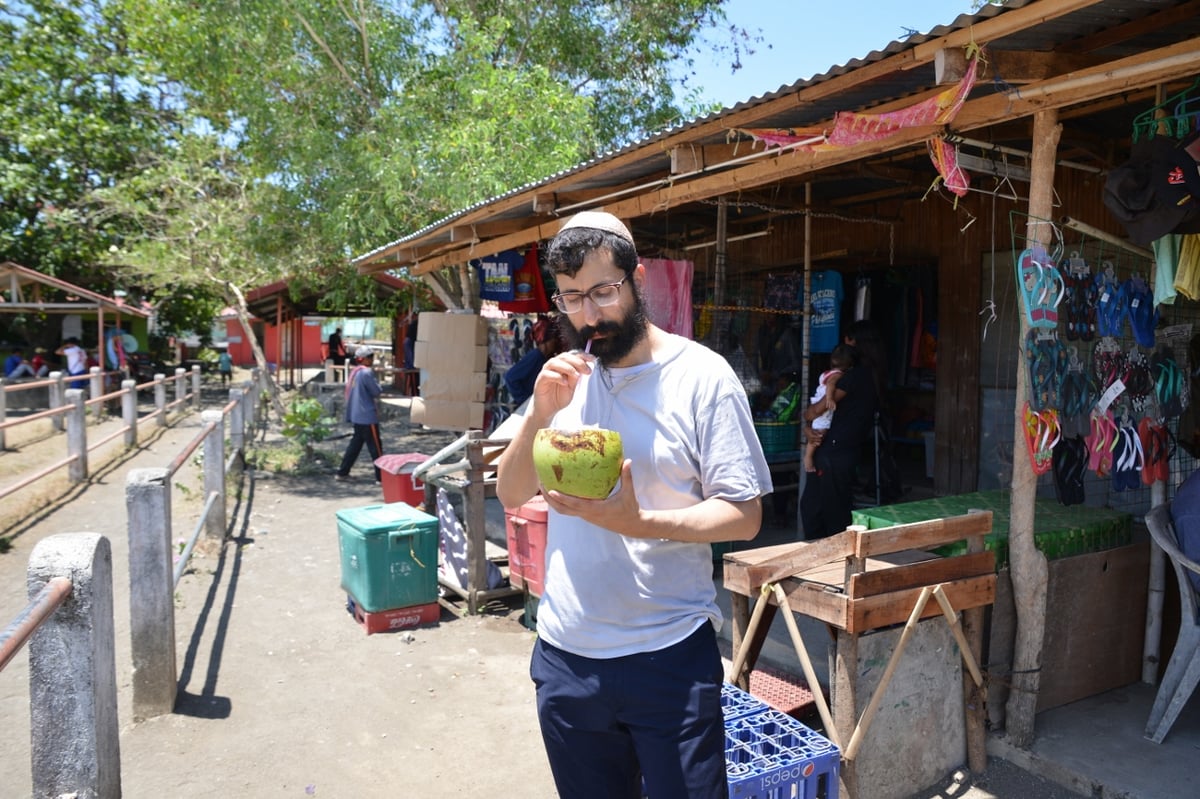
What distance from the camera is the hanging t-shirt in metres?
7.09

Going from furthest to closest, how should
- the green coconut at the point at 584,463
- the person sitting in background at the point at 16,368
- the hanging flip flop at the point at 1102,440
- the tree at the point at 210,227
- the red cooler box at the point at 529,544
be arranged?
the person sitting in background at the point at 16,368, the tree at the point at 210,227, the red cooler box at the point at 529,544, the hanging flip flop at the point at 1102,440, the green coconut at the point at 584,463

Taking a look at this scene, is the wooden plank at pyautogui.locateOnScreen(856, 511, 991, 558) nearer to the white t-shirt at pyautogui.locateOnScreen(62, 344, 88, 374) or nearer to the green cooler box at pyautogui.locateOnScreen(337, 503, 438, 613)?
the green cooler box at pyautogui.locateOnScreen(337, 503, 438, 613)

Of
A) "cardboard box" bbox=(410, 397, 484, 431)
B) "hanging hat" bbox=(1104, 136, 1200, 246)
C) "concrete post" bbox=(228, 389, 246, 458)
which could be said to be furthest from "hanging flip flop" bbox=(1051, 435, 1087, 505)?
"concrete post" bbox=(228, 389, 246, 458)

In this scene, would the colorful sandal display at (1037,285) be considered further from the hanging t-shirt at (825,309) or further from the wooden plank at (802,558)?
the hanging t-shirt at (825,309)

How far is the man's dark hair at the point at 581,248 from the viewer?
6.09ft

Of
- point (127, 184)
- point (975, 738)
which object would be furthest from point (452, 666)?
point (127, 184)

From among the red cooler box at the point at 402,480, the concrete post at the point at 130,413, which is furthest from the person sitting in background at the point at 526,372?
the concrete post at the point at 130,413

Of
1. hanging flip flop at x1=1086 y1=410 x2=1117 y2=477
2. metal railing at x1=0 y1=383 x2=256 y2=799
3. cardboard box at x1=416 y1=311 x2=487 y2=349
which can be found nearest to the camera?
metal railing at x1=0 y1=383 x2=256 y2=799

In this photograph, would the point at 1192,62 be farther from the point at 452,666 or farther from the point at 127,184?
the point at 127,184

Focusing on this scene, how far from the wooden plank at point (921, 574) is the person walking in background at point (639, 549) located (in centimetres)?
146

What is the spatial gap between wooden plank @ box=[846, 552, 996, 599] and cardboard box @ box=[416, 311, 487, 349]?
6.63m

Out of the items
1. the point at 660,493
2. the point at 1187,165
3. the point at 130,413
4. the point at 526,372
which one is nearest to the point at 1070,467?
the point at 1187,165

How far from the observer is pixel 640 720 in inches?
71.9

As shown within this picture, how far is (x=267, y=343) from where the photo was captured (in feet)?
136
